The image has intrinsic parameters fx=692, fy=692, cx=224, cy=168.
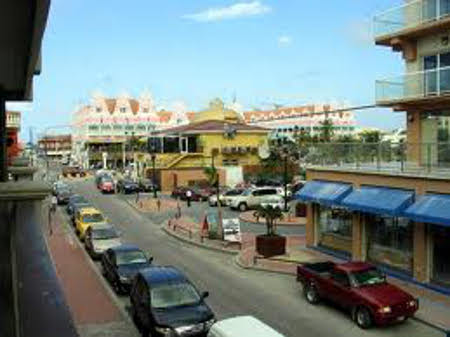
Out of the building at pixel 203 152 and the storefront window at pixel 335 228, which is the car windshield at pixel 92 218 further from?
the building at pixel 203 152

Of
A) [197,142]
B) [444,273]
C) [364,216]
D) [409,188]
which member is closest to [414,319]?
[444,273]

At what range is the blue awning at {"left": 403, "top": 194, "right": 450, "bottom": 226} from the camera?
20.7 meters

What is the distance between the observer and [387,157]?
2642cm

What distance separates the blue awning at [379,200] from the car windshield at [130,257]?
7.89 m

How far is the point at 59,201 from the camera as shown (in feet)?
186

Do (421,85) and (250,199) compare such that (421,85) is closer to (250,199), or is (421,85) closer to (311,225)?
(311,225)

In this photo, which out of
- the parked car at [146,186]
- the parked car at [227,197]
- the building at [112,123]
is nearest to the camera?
the parked car at [227,197]

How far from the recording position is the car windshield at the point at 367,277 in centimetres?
1931

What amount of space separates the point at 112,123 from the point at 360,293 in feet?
398

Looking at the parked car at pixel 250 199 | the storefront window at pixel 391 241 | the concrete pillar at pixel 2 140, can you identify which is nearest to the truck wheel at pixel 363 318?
the storefront window at pixel 391 241

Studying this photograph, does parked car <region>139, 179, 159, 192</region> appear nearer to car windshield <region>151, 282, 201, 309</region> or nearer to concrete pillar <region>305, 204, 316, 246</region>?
concrete pillar <region>305, 204, 316, 246</region>

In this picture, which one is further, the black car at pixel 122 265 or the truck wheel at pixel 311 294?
the black car at pixel 122 265

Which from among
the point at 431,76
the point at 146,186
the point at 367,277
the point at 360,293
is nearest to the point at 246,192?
the point at 146,186

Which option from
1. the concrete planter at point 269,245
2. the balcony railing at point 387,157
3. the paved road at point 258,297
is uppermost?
the balcony railing at point 387,157
